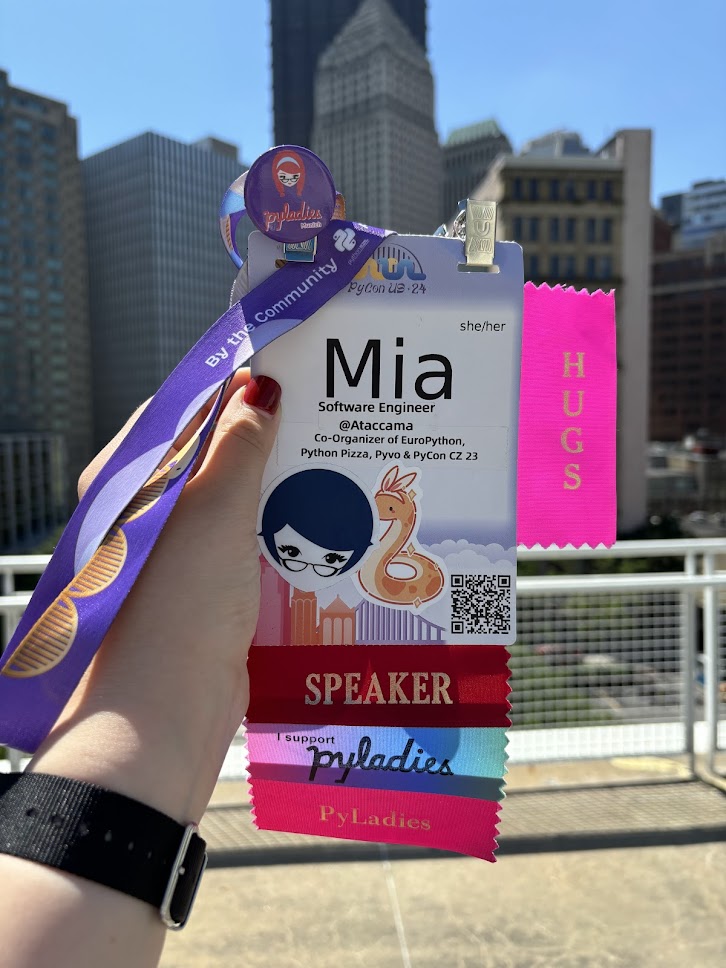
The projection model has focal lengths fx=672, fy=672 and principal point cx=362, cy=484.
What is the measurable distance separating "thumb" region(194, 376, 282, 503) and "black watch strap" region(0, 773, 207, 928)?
43cm

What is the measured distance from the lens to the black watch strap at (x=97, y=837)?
72cm

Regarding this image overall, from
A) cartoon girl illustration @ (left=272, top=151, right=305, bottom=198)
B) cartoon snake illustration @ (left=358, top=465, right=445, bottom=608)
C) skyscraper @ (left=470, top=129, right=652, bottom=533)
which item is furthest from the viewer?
skyscraper @ (left=470, top=129, right=652, bottom=533)

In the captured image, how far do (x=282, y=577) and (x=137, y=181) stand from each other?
312ft

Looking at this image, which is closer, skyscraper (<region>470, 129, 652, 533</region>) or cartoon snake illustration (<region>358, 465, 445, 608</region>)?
cartoon snake illustration (<region>358, 465, 445, 608</region>)

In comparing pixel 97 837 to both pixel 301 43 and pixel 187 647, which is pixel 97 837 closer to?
pixel 187 647

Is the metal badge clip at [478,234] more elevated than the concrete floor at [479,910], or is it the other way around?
the metal badge clip at [478,234]

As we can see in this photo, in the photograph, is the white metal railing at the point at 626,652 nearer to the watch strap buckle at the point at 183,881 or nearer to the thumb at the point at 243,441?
the thumb at the point at 243,441

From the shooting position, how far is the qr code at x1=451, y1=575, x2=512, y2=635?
112 cm

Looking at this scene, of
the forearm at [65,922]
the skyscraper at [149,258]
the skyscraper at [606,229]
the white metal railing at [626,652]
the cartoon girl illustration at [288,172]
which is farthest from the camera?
the skyscraper at [149,258]

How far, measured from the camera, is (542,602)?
126 inches

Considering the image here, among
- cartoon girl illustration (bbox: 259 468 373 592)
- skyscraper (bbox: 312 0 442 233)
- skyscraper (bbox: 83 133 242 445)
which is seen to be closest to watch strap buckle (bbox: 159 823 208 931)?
cartoon girl illustration (bbox: 259 468 373 592)

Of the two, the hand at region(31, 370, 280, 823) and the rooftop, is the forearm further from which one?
the rooftop

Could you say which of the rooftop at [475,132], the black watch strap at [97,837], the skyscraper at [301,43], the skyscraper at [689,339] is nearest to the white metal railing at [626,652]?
the black watch strap at [97,837]

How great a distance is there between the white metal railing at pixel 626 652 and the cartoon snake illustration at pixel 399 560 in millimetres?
1563
